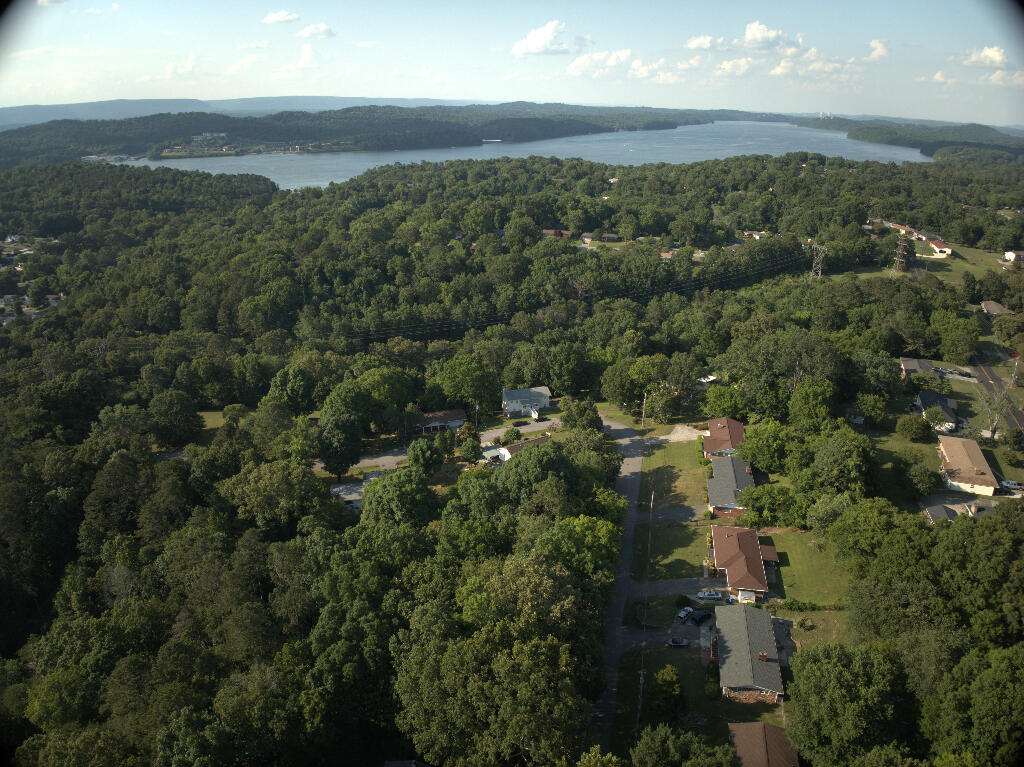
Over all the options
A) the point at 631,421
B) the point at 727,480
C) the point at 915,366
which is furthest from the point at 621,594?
the point at 915,366

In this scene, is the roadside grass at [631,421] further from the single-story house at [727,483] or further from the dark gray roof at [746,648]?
the dark gray roof at [746,648]

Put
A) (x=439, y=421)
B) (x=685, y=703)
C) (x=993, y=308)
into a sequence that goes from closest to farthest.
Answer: (x=685, y=703) → (x=439, y=421) → (x=993, y=308)

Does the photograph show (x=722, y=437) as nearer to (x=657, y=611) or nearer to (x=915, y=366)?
(x=657, y=611)

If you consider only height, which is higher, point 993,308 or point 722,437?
point 993,308

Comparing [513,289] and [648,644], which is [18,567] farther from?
[513,289]

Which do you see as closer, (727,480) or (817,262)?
(727,480)

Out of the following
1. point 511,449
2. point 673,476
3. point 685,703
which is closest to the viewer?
point 685,703
